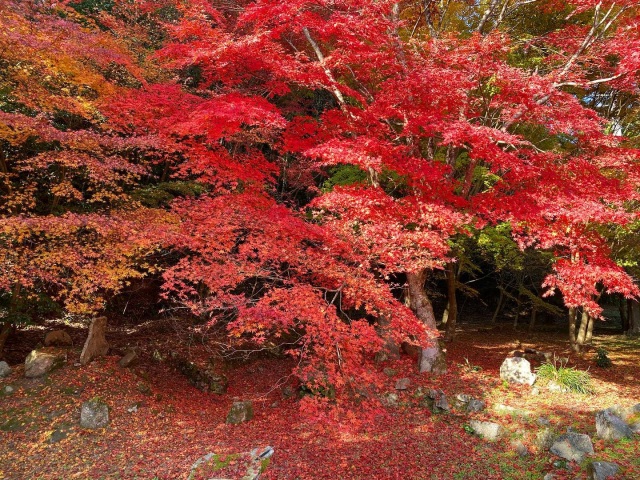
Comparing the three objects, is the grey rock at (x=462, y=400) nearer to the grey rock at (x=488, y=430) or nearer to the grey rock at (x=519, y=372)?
the grey rock at (x=488, y=430)

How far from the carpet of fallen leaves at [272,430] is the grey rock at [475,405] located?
0.66 feet

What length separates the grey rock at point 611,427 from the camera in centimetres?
719

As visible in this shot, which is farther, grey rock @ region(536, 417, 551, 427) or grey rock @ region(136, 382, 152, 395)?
grey rock @ region(136, 382, 152, 395)

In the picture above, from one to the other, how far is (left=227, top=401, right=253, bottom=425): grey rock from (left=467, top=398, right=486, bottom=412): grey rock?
4.91 m

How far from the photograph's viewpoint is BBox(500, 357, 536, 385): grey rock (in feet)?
32.7

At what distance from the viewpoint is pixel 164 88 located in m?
10.8

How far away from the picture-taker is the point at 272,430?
8609 millimetres

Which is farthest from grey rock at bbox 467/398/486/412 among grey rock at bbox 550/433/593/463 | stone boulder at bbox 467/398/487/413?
grey rock at bbox 550/433/593/463

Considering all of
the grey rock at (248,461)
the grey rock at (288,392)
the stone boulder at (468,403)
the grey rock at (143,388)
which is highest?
the stone boulder at (468,403)

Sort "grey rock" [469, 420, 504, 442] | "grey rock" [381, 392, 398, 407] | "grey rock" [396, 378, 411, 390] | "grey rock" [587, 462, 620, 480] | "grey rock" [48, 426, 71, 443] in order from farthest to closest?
"grey rock" [396, 378, 411, 390]
"grey rock" [381, 392, 398, 407]
"grey rock" [469, 420, 504, 442]
"grey rock" [48, 426, 71, 443]
"grey rock" [587, 462, 620, 480]

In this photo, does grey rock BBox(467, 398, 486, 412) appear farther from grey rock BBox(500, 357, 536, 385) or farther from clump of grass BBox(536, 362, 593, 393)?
clump of grass BBox(536, 362, 593, 393)

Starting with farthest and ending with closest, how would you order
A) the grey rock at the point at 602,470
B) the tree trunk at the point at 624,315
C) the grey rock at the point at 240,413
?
the tree trunk at the point at 624,315 → the grey rock at the point at 240,413 → the grey rock at the point at 602,470

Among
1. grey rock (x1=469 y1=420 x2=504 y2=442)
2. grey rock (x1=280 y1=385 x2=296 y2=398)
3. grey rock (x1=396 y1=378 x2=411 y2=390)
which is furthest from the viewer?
grey rock (x1=280 y1=385 x2=296 y2=398)

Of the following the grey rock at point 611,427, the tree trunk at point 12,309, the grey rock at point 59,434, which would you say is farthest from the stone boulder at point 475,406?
the tree trunk at point 12,309
